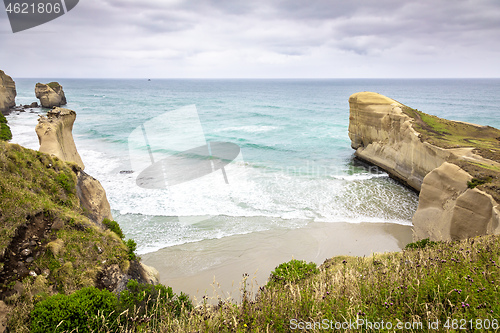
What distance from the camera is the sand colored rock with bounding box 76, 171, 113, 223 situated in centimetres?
957

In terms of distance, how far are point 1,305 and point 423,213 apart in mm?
14663

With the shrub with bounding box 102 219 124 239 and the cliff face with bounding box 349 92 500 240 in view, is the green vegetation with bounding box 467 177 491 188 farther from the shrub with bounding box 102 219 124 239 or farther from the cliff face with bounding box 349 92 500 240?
the shrub with bounding box 102 219 124 239

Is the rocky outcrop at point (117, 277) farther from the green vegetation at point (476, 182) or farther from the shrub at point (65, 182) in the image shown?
the green vegetation at point (476, 182)

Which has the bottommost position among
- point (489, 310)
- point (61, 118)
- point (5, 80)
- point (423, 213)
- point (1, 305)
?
point (423, 213)

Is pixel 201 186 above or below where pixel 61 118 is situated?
below

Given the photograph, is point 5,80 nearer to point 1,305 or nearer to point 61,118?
point 61,118

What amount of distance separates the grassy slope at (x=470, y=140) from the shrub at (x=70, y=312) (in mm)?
12630

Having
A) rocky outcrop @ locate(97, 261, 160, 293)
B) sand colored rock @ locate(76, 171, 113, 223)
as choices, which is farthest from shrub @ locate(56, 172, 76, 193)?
rocky outcrop @ locate(97, 261, 160, 293)

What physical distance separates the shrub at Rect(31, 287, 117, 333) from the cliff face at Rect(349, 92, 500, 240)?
724cm

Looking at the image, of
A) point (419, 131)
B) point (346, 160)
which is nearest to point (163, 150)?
point (346, 160)

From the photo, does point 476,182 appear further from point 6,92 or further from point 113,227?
point 6,92

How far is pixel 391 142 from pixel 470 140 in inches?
206

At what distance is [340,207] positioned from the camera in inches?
697

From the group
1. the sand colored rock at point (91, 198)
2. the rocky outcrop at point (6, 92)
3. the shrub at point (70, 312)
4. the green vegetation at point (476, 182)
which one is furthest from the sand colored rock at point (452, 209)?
the rocky outcrop at point (6, 92)
